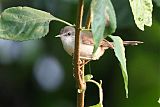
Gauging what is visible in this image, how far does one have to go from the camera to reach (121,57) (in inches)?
47.6

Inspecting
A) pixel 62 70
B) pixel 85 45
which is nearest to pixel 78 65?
pixel 85 45

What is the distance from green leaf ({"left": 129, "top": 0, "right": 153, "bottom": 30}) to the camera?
46.4 inches

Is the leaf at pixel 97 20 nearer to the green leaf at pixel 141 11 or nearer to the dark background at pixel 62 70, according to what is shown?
Result: the green leaf at pixel 141 11

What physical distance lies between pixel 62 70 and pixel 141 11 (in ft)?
6.23

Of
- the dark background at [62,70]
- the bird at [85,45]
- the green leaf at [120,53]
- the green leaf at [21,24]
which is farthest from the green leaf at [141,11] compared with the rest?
the dark background at [62,70]

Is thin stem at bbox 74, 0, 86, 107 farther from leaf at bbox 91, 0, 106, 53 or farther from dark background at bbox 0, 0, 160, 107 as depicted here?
dark background at bbox 0, 0, 160, 107

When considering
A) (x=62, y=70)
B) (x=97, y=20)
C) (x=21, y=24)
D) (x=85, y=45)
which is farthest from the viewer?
(x=62, y=70)

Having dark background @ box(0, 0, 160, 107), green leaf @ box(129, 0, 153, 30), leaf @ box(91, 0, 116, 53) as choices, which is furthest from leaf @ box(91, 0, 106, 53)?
dark background @ box(0, 0, 160, 107)

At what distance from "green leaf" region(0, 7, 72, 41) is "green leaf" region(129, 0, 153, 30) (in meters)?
0.19

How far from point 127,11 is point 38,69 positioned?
1.05m

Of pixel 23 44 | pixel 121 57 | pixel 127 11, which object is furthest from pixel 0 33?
pixel 23 44

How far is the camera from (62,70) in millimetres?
3064

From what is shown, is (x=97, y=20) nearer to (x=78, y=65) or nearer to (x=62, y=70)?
(x=78, y=65)

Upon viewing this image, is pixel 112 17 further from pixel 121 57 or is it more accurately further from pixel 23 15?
pixel 23 15
